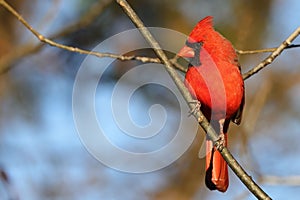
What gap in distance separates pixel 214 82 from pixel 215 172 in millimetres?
325

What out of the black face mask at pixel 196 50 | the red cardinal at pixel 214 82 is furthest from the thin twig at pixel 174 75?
the black face mask at pixel 196 50

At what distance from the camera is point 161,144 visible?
16.2 feet

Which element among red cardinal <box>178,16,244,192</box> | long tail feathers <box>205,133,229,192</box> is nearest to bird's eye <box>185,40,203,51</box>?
red cardinal <box>178,16,244,192</box>

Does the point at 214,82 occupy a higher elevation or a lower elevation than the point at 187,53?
lower

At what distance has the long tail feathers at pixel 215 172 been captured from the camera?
7.59 ft

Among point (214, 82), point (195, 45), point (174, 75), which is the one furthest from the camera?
point (195, 45)

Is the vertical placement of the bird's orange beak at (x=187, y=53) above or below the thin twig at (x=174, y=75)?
above

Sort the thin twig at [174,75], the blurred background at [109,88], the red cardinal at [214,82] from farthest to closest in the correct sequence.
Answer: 1. the blurred background at [109,88]
2. the red cardinal at [214,82]
3. the thin twig at [174,75]

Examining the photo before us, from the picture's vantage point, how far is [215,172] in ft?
7.69

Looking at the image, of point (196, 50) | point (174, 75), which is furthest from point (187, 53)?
point (174, 75)

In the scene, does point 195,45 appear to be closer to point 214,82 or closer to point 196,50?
point 196,50

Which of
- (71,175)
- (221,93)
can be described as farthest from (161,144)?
(221,93)

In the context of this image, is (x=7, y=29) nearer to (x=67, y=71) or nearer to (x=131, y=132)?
(x=67, y=71)

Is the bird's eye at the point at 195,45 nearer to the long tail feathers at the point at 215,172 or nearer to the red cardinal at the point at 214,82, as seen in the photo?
the red cardinal at the point at 214,82
